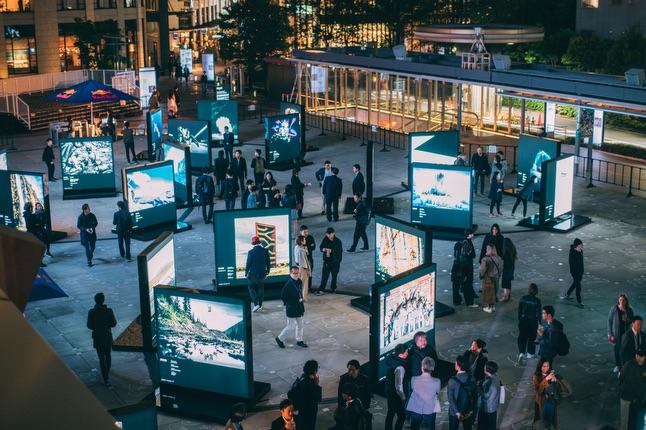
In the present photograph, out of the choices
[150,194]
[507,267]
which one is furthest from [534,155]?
[150,194]

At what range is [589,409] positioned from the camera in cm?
1494

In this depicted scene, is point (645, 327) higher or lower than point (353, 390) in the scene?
lower

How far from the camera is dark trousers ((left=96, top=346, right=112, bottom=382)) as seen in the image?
52.3ft

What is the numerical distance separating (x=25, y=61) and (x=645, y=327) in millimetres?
54844

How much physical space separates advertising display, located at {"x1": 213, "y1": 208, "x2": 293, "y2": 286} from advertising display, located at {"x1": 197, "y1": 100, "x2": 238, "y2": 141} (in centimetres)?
1887

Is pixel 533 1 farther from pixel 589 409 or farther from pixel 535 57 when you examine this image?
pixel 589 409

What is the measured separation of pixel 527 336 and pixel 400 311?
2.74m

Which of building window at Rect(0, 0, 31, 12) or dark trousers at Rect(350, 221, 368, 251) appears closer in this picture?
dark trousers at Rect(350, 221, 368, 251)

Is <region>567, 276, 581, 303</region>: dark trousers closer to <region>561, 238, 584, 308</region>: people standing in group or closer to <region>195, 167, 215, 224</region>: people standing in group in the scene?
<region>561, 238, 584, 308</region>: people standing in group

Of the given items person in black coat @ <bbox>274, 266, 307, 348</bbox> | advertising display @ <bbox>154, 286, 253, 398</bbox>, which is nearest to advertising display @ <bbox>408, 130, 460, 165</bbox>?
person in black coat @ <bbox>274, 266, 307, 348</bbox>

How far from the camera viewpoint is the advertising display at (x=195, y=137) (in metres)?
33.7

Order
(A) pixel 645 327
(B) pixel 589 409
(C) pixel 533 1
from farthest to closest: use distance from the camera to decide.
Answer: (C) pixel 533 1 → (A) pixel 645 327 → (B) pixel 589 409

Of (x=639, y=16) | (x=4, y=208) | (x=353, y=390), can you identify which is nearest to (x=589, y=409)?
(x=353, y=390)

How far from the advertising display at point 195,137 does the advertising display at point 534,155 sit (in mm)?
11496
